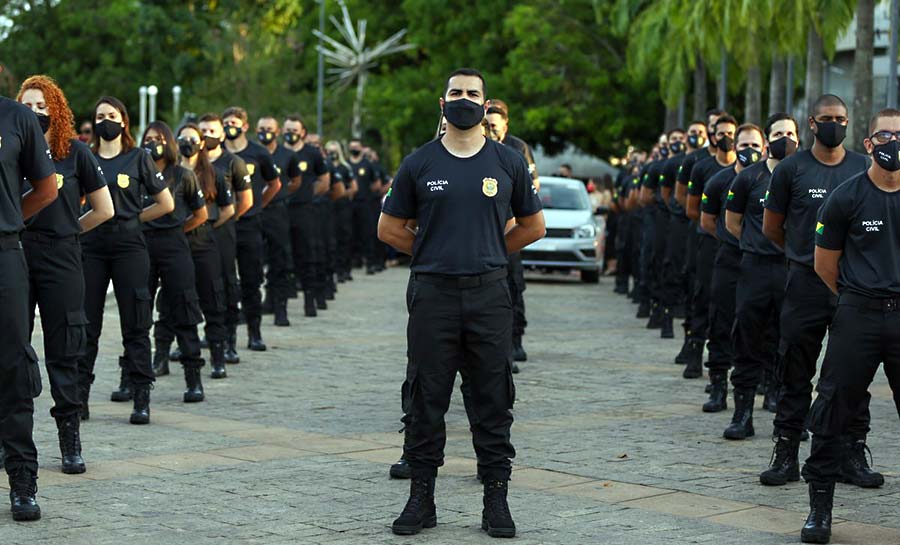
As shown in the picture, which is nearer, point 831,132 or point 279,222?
point 831,132

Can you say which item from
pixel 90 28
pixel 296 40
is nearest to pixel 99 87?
pixel 90 28

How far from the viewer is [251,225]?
52.2ft

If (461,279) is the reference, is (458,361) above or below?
→ below

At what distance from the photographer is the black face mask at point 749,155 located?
1142cm

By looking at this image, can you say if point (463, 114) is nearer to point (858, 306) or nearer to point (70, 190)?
point (858, 306)

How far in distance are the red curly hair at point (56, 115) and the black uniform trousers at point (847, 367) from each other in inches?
165

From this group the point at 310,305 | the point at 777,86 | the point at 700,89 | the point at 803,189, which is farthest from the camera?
the point at 700,89

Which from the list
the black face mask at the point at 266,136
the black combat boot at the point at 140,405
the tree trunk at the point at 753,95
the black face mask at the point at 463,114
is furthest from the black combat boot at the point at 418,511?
the tree trunk at the point at 753,95

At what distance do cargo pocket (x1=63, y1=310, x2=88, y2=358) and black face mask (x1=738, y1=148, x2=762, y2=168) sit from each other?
4722 millimetres

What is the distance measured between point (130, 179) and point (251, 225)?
4991mm

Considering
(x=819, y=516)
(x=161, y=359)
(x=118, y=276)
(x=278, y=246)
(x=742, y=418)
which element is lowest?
(x=161, y=359)

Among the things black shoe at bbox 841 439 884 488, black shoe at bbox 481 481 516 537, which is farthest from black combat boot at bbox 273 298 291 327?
black shoe at bbox 481 481 516 537

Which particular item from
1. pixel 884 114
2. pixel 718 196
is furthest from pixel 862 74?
pixel 884 114

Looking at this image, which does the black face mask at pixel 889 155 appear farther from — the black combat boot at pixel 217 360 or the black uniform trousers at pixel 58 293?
the black combat boot at pixel 217 360
